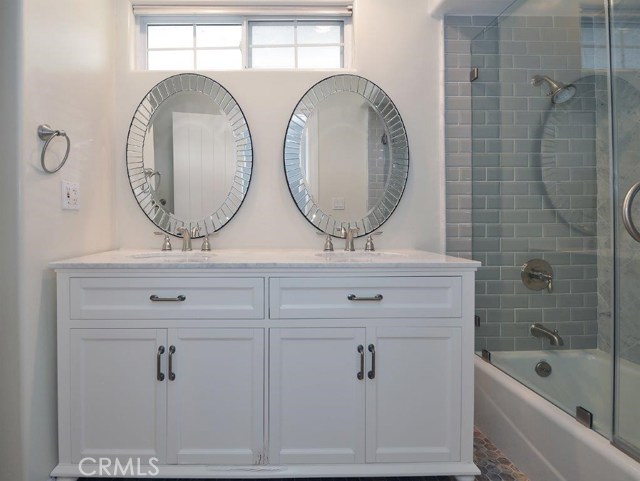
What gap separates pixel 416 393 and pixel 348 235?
0.79m

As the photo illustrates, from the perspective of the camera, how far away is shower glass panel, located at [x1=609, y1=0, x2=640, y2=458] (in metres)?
1.37

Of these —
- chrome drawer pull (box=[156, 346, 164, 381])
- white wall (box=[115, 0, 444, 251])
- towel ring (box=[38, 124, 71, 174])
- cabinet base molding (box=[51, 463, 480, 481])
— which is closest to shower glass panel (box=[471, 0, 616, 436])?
white wall (box=[115, 0, 444, 251])

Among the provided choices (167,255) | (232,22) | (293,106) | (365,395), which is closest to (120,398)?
(167,255)

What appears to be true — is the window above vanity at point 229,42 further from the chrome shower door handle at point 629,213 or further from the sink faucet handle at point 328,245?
the chrome shower door handle at point 629,213

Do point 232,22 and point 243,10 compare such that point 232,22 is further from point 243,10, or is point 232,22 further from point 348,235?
point 348,235

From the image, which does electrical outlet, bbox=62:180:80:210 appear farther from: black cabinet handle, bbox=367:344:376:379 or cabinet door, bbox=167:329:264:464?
black cabinet handle, bbox=367:344:376:379

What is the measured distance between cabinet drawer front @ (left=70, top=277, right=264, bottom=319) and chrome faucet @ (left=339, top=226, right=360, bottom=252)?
24.5 inches

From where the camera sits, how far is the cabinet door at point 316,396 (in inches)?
55.8

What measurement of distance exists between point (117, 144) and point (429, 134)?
158 cm

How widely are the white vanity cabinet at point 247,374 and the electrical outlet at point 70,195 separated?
291 mm

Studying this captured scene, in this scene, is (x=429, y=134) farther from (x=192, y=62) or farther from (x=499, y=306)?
(x=192, y=62)

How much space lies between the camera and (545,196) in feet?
5.85

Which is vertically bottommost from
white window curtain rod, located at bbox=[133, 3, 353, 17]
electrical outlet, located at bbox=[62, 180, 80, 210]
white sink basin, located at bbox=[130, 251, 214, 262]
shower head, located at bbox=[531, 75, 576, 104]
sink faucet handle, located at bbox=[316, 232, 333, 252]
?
white sink basin, located at bbox=[130, 251, 214, 262]

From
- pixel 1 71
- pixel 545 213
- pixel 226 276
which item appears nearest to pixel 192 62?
pixel 1 71
